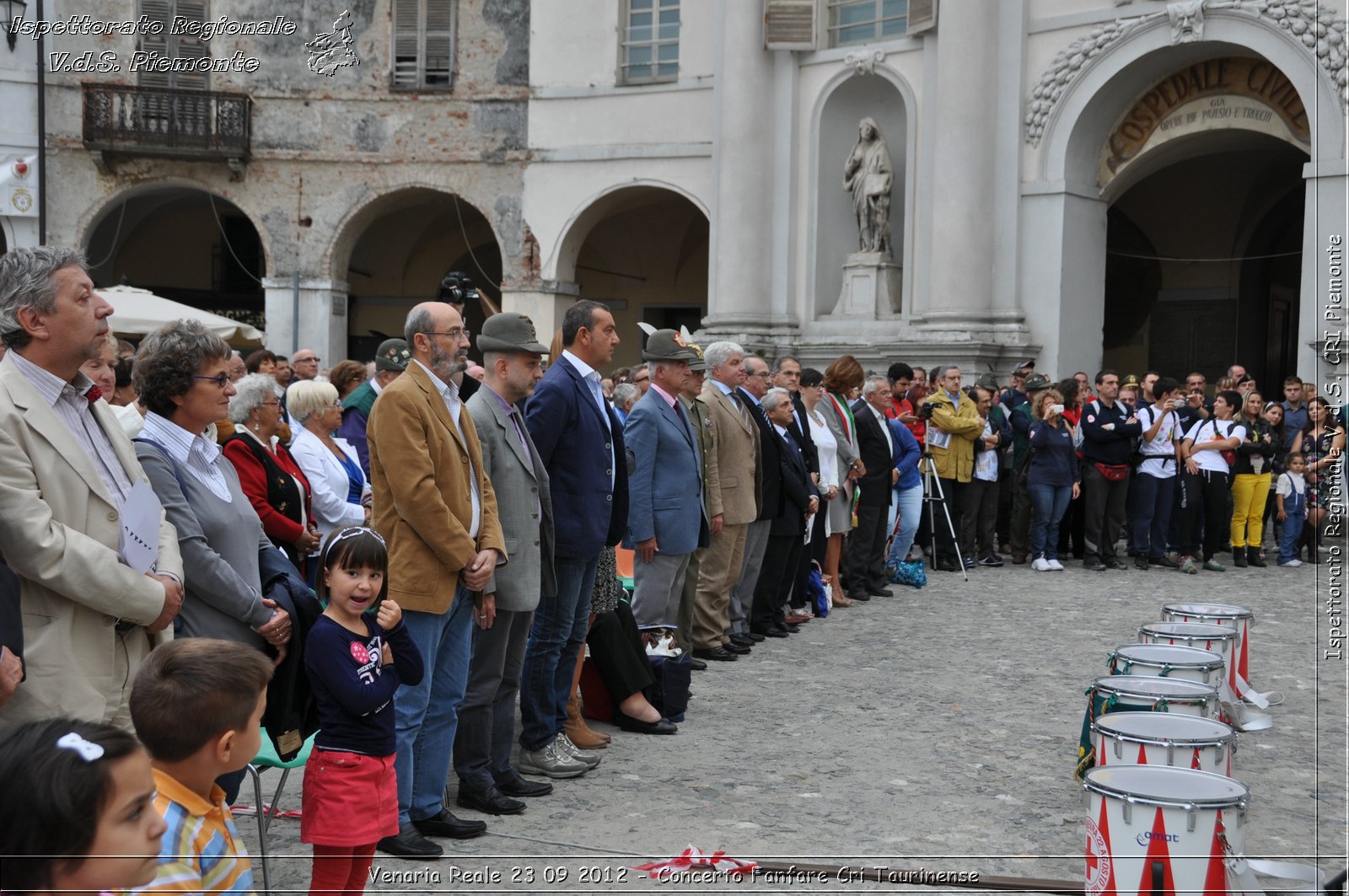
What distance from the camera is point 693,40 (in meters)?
19.8

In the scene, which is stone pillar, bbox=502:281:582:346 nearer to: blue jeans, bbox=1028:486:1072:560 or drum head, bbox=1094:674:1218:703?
blue jeans, bbox=1028:486:1072:560

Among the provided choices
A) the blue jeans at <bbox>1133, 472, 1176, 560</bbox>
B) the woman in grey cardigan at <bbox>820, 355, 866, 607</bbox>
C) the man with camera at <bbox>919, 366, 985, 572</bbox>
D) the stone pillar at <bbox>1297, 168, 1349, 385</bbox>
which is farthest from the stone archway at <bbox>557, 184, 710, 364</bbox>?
the woman in grey cardigan at <bbox>820, 355, 866, 607</bbox>

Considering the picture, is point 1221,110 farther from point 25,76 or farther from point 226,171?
point 25,76

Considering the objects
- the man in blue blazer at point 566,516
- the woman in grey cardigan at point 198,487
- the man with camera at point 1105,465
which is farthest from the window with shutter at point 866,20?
the woman in grey cardigan at point 198,487

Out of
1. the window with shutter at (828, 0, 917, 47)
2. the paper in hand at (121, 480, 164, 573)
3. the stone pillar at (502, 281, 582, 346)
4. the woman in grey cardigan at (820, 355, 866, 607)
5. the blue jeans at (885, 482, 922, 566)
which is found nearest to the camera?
the paper in hand at (121, 480, 164, 573)

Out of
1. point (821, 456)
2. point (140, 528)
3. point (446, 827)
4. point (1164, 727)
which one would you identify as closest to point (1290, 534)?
point (821, 456)

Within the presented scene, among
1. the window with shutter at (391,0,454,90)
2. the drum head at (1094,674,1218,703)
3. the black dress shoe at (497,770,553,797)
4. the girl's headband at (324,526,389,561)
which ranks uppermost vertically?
the window with shutter at (391,0,454,90)

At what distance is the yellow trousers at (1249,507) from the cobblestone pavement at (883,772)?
3.60m

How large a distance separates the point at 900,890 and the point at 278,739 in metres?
2.14

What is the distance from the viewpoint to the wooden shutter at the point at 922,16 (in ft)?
55.3

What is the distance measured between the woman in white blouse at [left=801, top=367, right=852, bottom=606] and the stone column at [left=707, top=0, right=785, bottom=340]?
847 centimetres

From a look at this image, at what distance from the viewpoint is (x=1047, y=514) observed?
40.9 feet

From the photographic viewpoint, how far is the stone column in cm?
1848

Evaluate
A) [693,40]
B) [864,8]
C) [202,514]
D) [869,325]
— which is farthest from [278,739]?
[693,40]
